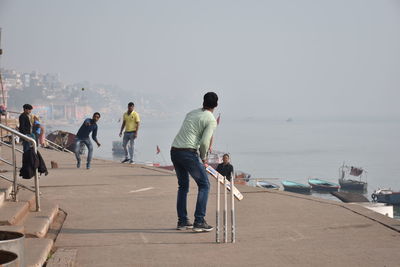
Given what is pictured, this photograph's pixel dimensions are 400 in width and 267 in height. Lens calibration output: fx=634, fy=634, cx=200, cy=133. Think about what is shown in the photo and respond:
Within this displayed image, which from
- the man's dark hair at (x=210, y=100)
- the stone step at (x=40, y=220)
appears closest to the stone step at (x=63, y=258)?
the stone step at (x=40, y=220)

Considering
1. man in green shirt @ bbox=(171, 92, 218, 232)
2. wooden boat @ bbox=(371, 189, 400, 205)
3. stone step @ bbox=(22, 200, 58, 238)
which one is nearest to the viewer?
stone step @ bbox=(22, 200, 58, 238)

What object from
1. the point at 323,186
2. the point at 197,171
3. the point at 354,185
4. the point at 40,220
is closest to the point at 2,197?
the point at 40,220

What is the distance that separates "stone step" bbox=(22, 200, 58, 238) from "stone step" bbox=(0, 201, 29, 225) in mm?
86

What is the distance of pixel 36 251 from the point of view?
5746 millimetres

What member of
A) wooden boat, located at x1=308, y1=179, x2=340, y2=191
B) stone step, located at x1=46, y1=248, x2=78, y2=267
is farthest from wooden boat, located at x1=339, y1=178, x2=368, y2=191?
stone step, located at x1=46, y1=248, x2=78, y2=267

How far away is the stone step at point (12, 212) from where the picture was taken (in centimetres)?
673

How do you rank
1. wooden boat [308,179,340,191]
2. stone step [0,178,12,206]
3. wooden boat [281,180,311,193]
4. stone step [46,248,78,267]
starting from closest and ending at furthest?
1. stone step [46,248,78,267]
2. stone step [0,178,12,206]
3. wooden boat [281,180,311,193]
4. wooden boat [308,179,340,191]

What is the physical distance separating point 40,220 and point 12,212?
378mm

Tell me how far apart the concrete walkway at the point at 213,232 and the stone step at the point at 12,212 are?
526 millimetres

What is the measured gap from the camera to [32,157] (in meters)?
8.00

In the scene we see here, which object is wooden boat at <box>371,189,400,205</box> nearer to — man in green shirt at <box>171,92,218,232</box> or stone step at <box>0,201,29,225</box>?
man in green shirt at <box>171,92,218,232</box>

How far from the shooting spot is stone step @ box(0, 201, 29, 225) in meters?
6.73

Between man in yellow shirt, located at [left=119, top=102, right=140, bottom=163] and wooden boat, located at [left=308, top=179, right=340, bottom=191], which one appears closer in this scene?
man in yellow shirt, located at [left=119, top=102, right=140, bottom=163]

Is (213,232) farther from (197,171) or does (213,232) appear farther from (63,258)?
(63,258)
